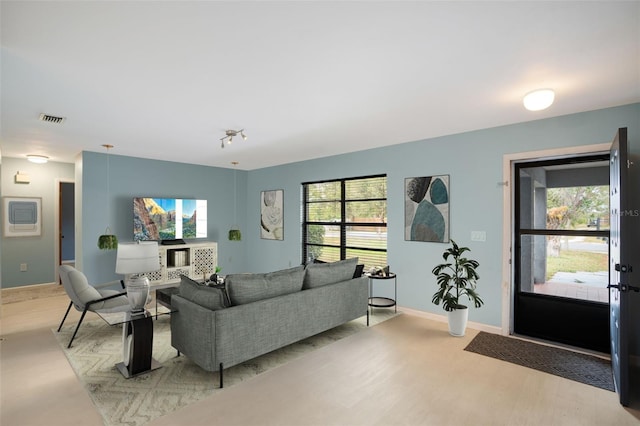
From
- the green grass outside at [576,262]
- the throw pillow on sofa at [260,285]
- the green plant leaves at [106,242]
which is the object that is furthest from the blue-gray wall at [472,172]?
the green plant leaves at [106,242]

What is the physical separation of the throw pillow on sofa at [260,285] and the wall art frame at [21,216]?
551cm

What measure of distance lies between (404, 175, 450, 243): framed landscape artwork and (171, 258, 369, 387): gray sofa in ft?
4.92

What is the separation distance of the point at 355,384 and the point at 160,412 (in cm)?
145

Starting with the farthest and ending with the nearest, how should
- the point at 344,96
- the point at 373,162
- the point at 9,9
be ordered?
the point at 373,162 < the point at 344,96 < the point at 9,9

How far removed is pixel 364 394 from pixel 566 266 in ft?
8.78

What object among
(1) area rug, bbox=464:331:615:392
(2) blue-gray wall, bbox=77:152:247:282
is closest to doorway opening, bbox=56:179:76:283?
(2) blue-gray wall, bbox=77:152:247:282

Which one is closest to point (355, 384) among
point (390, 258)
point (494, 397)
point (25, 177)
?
point (494, 397)

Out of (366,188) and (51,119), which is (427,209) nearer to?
(366,188)

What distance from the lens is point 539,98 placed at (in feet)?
8.80

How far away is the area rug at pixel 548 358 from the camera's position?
2768mm

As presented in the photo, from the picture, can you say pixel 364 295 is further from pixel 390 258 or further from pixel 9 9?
pixel 9 9

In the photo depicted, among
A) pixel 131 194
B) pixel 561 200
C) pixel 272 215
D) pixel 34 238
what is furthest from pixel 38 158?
pixel 561 200

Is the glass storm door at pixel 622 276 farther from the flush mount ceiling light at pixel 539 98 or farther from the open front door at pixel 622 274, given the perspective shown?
the flush mount ceiling light at pixel 539 98

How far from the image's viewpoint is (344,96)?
290cm
